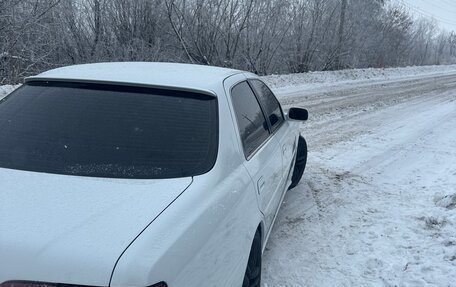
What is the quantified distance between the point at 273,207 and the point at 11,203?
2194 mm

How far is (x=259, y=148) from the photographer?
3141 mm

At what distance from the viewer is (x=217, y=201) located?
2.13m

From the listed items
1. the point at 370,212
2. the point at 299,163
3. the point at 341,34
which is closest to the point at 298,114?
the point at 299,163

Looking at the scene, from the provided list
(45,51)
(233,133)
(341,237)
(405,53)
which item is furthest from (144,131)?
(405,53)

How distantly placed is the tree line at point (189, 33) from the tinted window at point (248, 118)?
11.0 m

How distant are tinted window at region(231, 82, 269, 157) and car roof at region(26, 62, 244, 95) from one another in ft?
0.64

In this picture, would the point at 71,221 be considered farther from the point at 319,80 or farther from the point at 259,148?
the point at 319,80

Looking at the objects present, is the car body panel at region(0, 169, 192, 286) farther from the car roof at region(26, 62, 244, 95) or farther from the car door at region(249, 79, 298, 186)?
the car door at region(249, 79, 298, 186)

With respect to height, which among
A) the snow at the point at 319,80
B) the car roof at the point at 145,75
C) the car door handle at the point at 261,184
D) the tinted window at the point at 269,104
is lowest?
the snow at the point at 319,80

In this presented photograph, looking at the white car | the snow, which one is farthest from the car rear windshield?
the snow

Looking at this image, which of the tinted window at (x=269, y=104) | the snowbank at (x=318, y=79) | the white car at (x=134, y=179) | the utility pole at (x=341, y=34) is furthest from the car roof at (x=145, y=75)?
the utility pole at (x=341, y=34)

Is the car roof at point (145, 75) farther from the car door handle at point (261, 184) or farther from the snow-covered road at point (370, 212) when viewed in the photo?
the snow-covered road at point (370, 212)

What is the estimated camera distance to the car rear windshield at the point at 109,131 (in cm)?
222

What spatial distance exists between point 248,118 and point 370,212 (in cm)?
233
